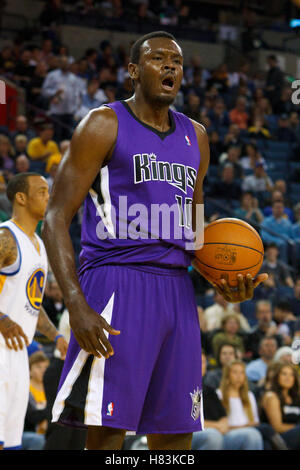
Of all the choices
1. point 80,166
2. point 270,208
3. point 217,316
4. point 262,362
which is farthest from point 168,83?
point 270,208

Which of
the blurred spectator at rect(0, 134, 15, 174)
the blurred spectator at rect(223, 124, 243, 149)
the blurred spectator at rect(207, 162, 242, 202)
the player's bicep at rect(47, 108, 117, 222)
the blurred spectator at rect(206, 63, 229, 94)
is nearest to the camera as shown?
the player's bicep at rect(47, 108, 117, 222)

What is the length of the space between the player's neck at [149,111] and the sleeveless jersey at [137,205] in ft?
0.22

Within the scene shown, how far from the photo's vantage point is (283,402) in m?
6.83

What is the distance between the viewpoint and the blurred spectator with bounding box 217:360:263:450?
6602 mm

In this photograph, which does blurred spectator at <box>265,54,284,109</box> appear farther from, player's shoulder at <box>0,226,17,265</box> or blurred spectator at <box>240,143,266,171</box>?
player's shoulder at <box>0,226,17,265</box>

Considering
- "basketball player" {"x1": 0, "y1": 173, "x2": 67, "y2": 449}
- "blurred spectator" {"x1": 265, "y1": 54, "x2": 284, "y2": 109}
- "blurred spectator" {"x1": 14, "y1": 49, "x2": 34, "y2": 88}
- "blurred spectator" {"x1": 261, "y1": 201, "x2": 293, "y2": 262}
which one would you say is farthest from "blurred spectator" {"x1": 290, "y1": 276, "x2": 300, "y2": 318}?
Answer: "blurred spectator" {"x1": 265, "y1": 54, "x2": 284, "y2": 109}

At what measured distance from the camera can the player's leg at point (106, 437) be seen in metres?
2.76

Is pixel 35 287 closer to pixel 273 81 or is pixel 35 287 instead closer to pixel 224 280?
pixel 224 280

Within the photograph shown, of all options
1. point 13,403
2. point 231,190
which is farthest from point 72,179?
point 231,190

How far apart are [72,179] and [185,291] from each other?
65cm

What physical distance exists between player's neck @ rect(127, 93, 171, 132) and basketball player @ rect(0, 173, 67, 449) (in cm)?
189

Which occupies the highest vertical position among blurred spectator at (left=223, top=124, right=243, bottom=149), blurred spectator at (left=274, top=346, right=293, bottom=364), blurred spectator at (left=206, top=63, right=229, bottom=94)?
blurred spectator at (left=206, top=63, right=229, bottom=94)

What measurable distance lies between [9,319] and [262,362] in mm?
3930
